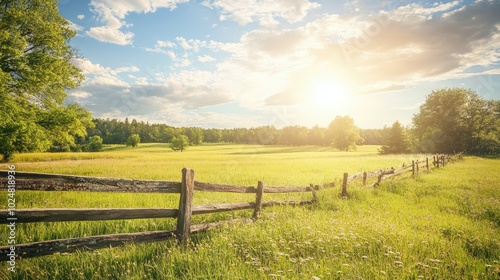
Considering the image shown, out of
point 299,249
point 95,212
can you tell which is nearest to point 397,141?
point 299,249

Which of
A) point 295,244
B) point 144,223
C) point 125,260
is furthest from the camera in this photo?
point 144,223

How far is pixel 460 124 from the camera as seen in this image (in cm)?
5366

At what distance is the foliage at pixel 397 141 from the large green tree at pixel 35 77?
63.2m

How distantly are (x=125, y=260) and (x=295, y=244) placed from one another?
324cm

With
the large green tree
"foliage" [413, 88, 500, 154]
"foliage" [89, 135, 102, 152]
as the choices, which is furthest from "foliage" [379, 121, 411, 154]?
"foliage" [89, 135, 102, 152]

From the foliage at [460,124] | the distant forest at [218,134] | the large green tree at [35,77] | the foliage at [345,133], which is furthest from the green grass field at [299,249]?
the distant forest at [218,134]

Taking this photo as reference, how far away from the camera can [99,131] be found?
4053 inches

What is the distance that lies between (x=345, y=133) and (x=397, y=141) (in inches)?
640

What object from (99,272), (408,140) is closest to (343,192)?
(99,272)

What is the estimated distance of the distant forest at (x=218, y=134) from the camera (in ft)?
349

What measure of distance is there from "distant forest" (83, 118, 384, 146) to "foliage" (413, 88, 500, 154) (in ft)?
141

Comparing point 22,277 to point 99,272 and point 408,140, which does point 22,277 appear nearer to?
point 99,272

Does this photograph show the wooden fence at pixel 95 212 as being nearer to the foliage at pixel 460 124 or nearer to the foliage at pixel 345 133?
the foliage at pixel 460 124

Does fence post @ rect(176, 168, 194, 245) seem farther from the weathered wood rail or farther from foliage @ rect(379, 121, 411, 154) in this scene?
foliage @ rect(379, 121, 411, 154)
